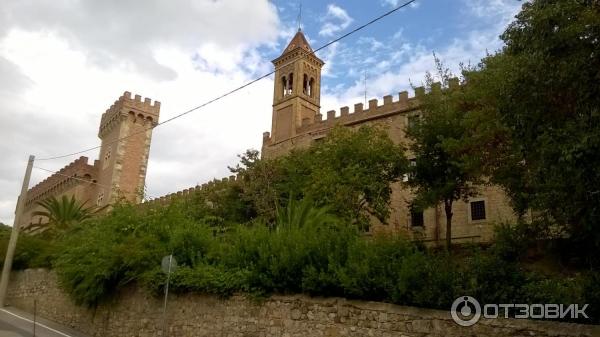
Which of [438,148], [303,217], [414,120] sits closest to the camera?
[303,217]

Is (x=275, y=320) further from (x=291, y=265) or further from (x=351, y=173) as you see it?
(x=351, y=173)

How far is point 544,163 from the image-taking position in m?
7.78

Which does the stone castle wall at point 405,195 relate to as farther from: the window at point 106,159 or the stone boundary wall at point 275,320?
the window at point 106,159

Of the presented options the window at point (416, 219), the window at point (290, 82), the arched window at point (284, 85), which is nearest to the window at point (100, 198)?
the arched window at point (284, 85)

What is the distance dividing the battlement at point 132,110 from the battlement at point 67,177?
3.96 metres

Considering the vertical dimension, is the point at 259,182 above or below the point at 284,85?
below

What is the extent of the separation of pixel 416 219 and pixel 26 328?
Result: 20596 mm

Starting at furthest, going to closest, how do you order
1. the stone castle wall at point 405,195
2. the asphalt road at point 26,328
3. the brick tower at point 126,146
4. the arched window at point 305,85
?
the brick tower at point 126,146
the arched window at point 305,85
the stone castle wall at point 405,195
the asphalt road at point 26,328

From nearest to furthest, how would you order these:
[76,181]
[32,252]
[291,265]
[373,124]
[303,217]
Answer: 1. [291,265]
2. [303,217]
3. [32,252]
4. [373,124]
5. [76,181]

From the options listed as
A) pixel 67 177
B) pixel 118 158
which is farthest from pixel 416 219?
pixel 67 177

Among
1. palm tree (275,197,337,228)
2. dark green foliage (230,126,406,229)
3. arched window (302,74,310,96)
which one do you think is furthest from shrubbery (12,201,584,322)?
arched window (302,74,310,96)

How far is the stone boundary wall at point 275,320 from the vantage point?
25.7ft

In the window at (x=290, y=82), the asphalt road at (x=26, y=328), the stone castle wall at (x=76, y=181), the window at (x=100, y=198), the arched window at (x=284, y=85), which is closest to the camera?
the asphalt road at (x=26, y=328)

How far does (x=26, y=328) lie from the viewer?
15.1 meters
